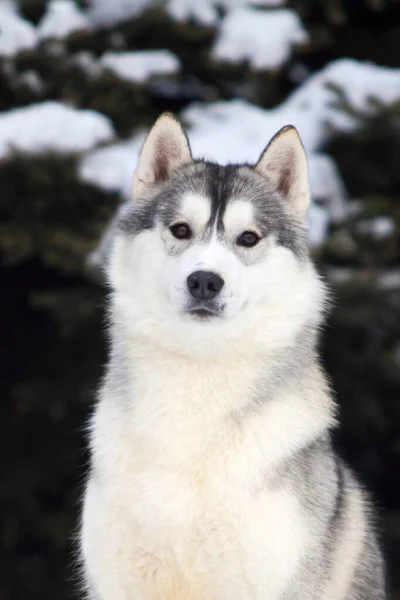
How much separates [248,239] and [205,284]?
1.41ft

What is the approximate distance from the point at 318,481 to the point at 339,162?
15.3ft

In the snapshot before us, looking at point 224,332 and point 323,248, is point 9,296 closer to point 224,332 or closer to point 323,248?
point 323,248

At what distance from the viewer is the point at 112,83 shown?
800 centimetres

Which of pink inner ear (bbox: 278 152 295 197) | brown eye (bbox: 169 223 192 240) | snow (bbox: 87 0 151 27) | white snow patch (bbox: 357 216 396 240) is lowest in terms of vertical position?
white snow patch (bbox: 357 216 396 240)

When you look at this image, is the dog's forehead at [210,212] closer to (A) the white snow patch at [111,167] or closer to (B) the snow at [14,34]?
(A) the white snow patch at [111,167]

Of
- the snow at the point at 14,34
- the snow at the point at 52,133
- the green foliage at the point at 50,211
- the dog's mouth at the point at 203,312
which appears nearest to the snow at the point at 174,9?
the snow at the point at 14,34

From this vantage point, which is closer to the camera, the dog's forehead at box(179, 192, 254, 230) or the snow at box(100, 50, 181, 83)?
the dog's forehead at box(179, 192, 254, 230)

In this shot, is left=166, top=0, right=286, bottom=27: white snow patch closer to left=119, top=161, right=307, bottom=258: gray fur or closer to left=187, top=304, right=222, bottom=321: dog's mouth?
left=119, top=161, right=307, bottom=258: gray fur

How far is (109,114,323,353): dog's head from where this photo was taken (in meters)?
4.02

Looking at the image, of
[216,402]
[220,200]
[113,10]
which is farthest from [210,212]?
[113,10]

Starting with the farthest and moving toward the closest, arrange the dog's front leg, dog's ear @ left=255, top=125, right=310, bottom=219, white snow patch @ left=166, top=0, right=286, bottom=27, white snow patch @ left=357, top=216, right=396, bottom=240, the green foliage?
white snow patch @ left=166, top=0, right=286, bottom=27
white snow patch @ left=357, top=216, right=396, bottom=240
the green foliage
dog's ear @ left=255, top=125, right=310, bottom=219
the dog's front leg

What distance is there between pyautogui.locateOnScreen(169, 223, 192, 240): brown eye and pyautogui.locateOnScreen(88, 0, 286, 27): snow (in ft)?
13.9

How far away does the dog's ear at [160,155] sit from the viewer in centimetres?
447

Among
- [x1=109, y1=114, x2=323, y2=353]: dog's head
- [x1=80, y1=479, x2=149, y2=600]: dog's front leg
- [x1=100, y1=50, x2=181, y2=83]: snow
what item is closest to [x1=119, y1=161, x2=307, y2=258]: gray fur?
[x1=109, y1=114, x2=323, y2=353]: dog's head
